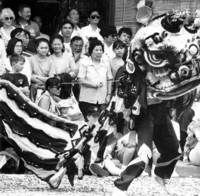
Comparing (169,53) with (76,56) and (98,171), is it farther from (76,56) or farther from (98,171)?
(76,56)

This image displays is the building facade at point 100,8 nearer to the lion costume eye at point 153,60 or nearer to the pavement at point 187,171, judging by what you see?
the pavement at point 187,171

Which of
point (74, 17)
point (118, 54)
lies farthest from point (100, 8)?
point (118, 54)

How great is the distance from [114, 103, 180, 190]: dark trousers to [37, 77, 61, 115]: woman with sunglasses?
1871 millimetres

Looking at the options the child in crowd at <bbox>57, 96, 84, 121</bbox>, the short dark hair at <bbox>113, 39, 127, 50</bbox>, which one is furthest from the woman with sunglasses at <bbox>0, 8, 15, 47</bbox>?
the child in crowd at <bbox>57, 96, 84, 121</bbox>

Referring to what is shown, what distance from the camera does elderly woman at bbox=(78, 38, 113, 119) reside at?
12.0 meters

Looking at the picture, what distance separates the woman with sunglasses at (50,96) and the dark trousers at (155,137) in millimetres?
1871

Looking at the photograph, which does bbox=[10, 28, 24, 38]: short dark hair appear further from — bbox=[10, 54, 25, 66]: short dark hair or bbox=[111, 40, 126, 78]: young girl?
bbox=[111, 40, 126, 78]: young girl

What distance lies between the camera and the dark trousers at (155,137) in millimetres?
9242

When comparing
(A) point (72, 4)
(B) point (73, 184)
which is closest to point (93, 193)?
(B) point (73, 184)

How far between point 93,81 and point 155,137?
269 centimetres

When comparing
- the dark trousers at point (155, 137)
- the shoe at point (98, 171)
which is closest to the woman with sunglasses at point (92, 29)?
the shoe at point (98, 171)

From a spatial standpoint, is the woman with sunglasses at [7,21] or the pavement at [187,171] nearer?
the pavement at [187,171]

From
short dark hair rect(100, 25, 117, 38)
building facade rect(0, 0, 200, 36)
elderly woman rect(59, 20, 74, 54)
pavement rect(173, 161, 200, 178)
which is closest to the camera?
pavement rect(173, 161, 200, 178)

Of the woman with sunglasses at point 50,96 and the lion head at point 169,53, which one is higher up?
the lion head at point 169,53
